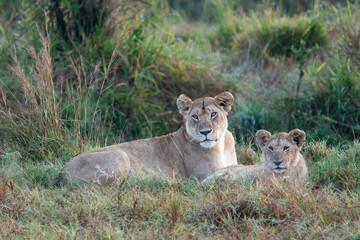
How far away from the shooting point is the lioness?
5.54 m

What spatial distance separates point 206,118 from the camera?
220 inches

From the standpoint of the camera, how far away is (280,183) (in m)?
4.64

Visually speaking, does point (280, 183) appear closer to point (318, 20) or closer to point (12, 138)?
point (12, 138)

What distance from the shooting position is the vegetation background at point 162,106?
419cm

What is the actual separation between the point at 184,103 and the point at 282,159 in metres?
1.35

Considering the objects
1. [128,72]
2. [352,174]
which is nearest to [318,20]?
[128,72]

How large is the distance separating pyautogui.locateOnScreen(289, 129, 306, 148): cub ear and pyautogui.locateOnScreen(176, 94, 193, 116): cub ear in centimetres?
119

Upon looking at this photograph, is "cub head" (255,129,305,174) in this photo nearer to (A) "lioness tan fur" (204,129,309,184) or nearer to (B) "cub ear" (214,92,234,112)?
(A) "lioness tan fur" (204,129,309,184)

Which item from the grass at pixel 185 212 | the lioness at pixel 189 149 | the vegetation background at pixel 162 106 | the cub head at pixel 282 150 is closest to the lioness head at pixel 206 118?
the lioness at pixel 189 149

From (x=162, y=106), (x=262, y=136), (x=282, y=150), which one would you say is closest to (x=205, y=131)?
(x=262, y=136)

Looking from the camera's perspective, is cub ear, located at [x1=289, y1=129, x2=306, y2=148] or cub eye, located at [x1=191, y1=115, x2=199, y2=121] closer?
cub ear, located at [x1=289, y1=129, x2=306, y2=148]

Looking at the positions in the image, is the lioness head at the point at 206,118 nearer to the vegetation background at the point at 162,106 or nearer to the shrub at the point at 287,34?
the vegetation background at the point at 162,106

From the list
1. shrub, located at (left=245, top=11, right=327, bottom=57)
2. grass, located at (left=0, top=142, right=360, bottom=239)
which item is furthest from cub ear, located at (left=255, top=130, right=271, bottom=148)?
shrub, located at (left=245, top=11, right=327, bottom=57)

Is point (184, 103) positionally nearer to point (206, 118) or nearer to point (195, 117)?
point (195, 117)
